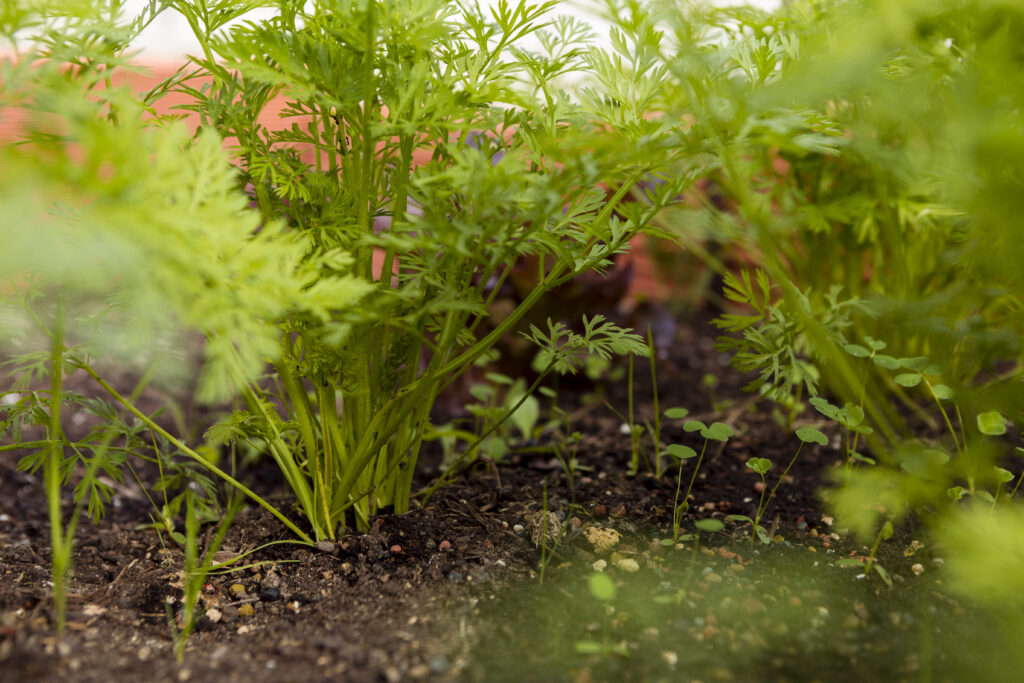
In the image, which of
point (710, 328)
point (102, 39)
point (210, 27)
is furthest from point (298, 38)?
point (710, 328)

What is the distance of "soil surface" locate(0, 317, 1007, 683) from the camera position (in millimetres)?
812

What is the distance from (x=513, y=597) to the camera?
96 centimetres

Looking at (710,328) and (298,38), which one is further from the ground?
(298,38)

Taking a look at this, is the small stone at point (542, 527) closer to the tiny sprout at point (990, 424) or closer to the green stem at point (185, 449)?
the green stem at point (185, 449)

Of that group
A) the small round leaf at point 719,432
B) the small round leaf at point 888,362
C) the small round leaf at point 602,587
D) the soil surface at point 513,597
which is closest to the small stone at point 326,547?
the soil surface at point 513,597

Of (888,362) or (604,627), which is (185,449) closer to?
(604,627)

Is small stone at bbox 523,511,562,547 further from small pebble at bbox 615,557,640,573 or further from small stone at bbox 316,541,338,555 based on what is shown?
small stone at bbox 316,541,338,555

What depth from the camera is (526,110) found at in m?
0.98

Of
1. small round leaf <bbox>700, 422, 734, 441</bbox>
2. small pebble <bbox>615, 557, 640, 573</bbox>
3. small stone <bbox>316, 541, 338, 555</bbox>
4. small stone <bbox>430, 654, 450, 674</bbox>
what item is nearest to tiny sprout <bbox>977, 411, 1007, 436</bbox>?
small round leaf <bbox>700, 422, 734, 441</bbox>

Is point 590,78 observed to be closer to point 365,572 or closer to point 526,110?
point 526,110

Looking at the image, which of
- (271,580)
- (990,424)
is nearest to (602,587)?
(271,580)

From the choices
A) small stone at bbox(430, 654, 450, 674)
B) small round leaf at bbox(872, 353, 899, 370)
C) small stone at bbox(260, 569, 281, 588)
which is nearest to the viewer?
small stone at bbox(430, 654, 450, 674)

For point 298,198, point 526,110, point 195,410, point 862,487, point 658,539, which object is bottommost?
point 195,410

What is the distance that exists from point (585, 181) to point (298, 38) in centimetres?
41
